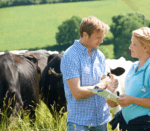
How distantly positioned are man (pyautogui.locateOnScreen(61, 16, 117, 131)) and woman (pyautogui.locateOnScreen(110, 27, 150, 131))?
0.25 meters

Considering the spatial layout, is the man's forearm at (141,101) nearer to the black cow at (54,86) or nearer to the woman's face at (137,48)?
the woman's face at (137,48)

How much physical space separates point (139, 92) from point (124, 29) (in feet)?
94.5

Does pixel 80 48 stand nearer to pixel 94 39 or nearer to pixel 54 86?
pixel 94 39

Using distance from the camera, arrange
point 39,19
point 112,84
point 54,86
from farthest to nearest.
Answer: point 39,19 < point 54,86 < point 112,84

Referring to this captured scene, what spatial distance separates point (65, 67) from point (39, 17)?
103ft

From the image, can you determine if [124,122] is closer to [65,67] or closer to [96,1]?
[65,67]

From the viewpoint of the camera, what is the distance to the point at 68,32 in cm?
2700

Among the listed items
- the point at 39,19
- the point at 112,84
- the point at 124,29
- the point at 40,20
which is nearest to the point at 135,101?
the point at 112,84

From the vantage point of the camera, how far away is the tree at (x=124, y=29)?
91.4ft

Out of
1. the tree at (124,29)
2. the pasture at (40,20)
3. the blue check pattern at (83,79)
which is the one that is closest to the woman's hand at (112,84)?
the blue check pattern at (83,79)

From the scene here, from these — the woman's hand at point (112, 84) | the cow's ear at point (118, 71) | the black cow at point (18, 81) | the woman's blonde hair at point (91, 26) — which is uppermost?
the woman's blonde hair at point (91, 26)

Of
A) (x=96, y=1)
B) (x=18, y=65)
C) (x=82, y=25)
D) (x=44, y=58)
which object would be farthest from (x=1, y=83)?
(x=96, y=1)

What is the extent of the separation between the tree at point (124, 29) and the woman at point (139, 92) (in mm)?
25246

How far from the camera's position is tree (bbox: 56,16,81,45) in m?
26.1
